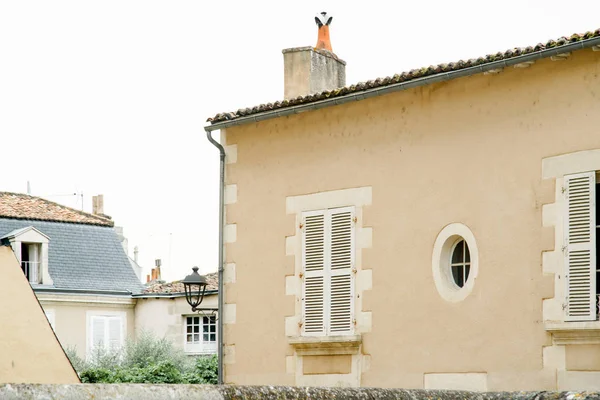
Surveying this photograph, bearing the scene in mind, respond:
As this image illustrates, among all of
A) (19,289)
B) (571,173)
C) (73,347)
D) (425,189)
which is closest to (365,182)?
(425,189)

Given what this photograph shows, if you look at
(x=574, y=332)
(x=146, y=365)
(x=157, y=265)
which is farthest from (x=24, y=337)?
(x=157, y=265)

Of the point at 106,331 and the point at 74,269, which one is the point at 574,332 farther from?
the point at 74,269

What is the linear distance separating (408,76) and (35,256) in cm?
2526

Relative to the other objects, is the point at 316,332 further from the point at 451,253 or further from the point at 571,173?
the point at 571,173

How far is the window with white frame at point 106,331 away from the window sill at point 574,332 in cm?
2520

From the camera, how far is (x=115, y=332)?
1304 inches

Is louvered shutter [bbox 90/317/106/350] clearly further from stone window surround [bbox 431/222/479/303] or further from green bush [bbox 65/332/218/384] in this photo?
stone window surround [bbox 431/222/479/303]

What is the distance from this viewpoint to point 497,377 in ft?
27.8

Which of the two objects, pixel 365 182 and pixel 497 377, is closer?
pixel 497 377

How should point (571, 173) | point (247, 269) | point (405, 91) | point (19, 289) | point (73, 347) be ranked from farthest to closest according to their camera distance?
point (73, 347), point (19, 289), point (247, 269), point (405, 91), point (571, 173)

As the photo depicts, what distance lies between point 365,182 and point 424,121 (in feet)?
2.63

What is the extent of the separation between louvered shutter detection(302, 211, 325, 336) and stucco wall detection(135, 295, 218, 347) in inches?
843

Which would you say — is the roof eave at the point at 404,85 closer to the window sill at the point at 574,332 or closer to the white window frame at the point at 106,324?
the window sill at the point at 574,332

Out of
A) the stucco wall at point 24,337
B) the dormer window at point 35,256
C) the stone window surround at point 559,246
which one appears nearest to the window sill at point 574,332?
the stone window surround at point 559,246
